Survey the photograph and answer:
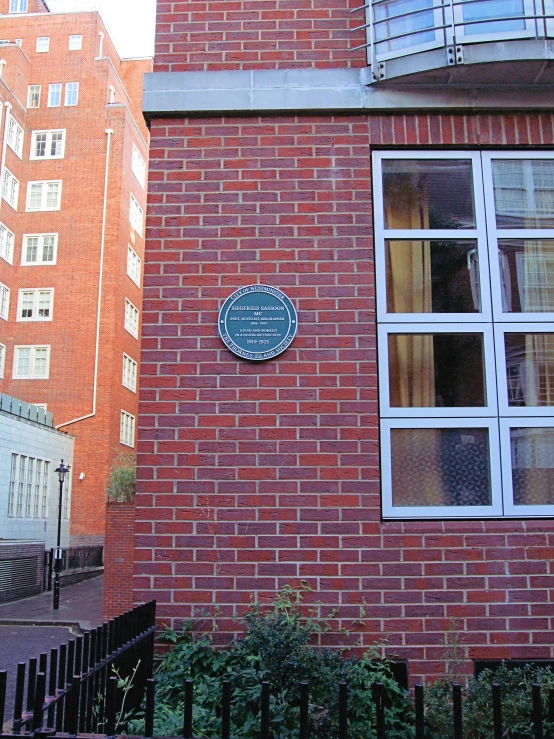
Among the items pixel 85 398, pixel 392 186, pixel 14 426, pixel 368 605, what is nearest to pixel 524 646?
pixel 368 605

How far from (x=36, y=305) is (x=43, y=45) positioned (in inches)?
618

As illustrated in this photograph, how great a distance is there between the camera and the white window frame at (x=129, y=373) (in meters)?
39.5

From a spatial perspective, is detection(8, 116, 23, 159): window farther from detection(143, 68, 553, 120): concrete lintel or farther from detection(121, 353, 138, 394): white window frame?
detection(143, 68, 553, 120): concrete lintel

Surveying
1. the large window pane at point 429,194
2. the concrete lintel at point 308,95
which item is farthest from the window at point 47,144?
the large window pane at point 429,194

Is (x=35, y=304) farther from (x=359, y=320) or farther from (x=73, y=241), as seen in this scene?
(x=359, y=320)

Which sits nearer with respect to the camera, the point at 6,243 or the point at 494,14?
the point at 494,14

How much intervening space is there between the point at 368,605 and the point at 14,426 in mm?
25007

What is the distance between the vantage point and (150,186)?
564 centimetres

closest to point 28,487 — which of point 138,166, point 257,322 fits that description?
point 138,166

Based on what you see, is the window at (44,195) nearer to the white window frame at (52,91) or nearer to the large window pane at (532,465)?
the white window frame at (52,91)

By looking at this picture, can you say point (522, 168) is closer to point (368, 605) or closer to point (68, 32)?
point (368, 605)

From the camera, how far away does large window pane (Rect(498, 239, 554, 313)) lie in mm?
5555

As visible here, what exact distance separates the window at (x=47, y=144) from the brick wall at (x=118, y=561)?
2945 centimetres

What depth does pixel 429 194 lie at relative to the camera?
5.71 meters
